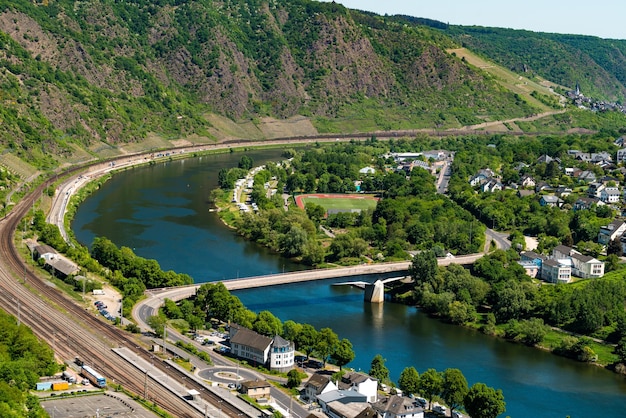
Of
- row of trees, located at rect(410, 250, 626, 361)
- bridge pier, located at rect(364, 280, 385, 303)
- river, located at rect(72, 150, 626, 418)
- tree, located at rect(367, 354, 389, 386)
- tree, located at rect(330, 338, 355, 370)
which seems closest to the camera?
tree, located at rect(367, 354, 389, 386)

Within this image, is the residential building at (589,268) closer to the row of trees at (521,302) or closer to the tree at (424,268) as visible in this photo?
the row of trees at (521,302)

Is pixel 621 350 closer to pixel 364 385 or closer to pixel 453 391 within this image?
pixel 453 391

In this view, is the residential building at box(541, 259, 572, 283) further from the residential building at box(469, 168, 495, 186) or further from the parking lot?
the parking lot

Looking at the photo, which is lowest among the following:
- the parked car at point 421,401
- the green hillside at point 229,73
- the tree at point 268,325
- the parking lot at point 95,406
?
the parked car at point 421,401

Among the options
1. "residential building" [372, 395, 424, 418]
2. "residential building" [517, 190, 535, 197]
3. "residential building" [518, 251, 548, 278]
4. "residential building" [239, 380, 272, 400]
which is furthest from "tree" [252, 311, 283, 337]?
"residential building" [517, 190, 535, 197]

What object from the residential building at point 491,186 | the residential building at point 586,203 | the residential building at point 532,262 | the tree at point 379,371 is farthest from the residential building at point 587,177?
the tree at point 379,371
